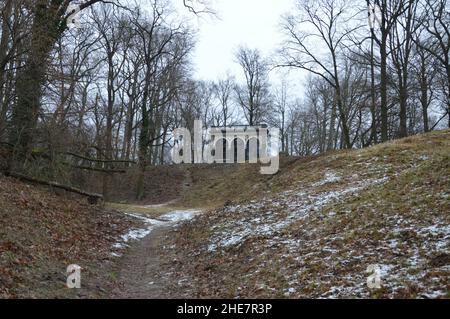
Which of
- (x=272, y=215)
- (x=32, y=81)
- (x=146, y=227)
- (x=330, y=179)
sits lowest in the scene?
(x=146, y=227)

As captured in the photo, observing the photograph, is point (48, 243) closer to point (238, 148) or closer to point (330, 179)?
point (330, 179)

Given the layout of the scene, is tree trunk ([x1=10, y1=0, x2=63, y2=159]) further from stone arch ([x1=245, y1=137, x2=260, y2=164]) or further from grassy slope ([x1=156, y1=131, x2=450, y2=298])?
stone arch ([x1=245, y1=137, x2=260, y2=164])

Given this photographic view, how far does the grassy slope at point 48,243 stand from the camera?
7883mm

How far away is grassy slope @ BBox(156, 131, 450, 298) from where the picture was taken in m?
7.11

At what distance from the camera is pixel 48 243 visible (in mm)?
10477

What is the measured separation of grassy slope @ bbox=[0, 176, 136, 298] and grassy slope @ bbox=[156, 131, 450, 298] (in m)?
1.93

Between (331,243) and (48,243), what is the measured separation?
21.5 ft

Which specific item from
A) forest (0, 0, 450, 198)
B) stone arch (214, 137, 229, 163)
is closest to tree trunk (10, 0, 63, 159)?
forest (0, 0, 450, 198)

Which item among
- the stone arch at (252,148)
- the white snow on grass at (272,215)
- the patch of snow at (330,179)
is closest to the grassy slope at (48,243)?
the white snow on grass at (272,215)

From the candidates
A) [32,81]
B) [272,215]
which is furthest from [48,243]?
[32,81]

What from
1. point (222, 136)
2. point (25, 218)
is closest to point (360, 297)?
point (25, 218)

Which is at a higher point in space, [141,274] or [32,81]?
[32,81]

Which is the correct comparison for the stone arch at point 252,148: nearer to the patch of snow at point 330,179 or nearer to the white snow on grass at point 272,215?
the patch of snow at point 330,179

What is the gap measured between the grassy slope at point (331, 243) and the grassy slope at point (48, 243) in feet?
6.35
